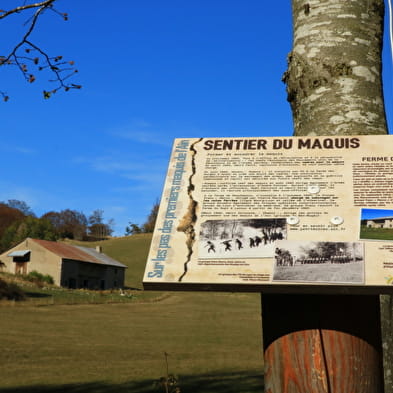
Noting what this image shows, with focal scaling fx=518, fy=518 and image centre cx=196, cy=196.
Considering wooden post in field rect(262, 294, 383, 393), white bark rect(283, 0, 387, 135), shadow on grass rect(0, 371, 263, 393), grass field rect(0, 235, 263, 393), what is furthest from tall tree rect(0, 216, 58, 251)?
wooden post in field rect(262, 294, 383, 393)

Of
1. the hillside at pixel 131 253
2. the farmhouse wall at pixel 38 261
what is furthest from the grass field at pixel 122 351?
the hillside at pixel 131 253

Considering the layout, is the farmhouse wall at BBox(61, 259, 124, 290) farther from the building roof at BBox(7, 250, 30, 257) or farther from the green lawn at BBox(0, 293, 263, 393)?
the green lawn at BBox(0, 293, 263, 393)

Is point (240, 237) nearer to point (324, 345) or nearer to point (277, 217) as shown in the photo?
point (277, 217)

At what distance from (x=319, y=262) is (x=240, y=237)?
1.37 feet

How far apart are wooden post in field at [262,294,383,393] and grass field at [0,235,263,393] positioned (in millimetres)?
7168

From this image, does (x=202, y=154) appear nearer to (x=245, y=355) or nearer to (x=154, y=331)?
(x=245, y=355)

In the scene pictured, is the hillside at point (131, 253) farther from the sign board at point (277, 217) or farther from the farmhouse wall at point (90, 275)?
the sign board at point (277, 217)

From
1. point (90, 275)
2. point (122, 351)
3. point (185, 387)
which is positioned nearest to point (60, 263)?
point (90, 275)

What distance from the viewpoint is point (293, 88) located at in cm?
419

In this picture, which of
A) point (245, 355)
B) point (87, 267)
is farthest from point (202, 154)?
point (87, 267)

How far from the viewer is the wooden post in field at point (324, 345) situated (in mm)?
2742

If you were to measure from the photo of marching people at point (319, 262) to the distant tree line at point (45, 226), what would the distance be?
99.0 m

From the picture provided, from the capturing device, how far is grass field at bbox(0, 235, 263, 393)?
1051 cm

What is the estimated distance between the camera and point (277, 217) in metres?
2.70
